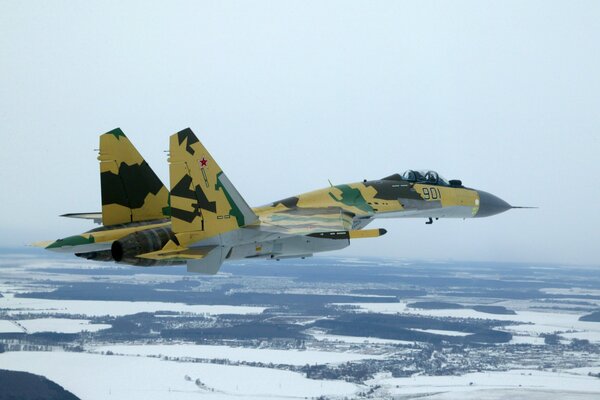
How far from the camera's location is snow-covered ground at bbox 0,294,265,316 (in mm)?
162375

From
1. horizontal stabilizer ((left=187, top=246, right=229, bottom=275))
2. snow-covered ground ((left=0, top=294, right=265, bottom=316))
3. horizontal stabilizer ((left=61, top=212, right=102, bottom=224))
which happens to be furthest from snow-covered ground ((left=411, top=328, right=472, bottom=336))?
horizontal stabilizer ((left=187, top=246, right=229, bottom=275))

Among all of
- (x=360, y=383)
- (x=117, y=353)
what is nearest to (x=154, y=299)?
(x=117, y=353)

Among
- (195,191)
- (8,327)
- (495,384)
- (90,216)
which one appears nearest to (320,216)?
(195,191)

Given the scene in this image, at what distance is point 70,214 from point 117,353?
9774 centimetres

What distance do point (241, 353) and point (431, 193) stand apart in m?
97.6

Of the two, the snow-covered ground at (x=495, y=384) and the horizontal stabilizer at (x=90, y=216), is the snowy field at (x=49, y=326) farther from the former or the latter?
the horizontal stabilizer at (x=90, y=216)

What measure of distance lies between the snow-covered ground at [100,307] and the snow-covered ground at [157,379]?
39.3 m

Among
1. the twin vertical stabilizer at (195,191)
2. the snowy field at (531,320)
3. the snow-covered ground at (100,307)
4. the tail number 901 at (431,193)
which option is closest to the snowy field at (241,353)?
the snow-covered ground at (100,307)

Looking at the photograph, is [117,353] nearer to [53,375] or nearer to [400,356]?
[53,375]

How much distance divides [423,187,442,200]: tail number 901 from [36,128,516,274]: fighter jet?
1.8 inches

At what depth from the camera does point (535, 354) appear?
454 feet

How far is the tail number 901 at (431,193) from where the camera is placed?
35219 mm

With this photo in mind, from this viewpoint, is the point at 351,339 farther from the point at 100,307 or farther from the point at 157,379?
the point at 100,307

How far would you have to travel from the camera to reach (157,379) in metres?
111
